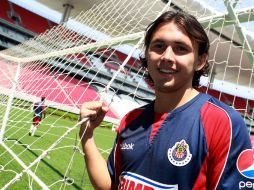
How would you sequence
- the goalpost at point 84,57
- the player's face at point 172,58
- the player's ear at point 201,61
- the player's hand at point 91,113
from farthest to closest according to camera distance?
the goalpost at point 84,57, the player's hand at point 91,113, the player's ear at point 201,61, the player's face at point 172,58

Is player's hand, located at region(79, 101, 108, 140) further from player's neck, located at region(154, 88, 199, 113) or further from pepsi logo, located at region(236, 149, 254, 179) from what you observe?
pepsi logo, located at region(236, 149, 254, 179)

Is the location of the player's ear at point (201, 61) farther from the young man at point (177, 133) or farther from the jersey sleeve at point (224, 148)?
the jersey sleeve at point (224, 148)

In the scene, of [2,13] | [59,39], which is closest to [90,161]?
[59,39]

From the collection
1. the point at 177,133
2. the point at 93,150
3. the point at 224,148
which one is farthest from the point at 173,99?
the point at 93,150

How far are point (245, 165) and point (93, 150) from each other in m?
0.57

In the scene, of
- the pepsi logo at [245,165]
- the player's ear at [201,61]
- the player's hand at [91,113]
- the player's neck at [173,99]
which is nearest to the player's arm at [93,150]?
the player's hand at [91,113]

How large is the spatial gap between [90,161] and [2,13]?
87.2 ft

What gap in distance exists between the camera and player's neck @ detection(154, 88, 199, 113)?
1.11 m

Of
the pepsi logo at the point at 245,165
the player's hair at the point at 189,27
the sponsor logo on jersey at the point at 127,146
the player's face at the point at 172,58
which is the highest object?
the player's hair at the point at 189,27

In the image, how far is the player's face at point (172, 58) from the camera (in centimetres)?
108

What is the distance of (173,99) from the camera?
1109mm

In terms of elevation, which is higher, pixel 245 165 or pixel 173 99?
pixel 173 99

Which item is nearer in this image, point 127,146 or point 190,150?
point 190,150

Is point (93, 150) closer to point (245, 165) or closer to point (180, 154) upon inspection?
point (180, 154)
